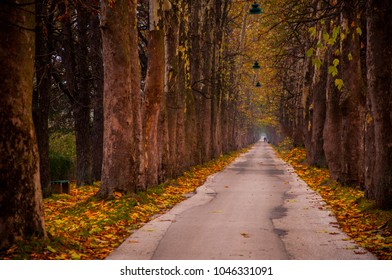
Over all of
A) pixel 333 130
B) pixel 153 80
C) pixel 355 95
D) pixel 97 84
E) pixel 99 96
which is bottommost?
pixel 333 130

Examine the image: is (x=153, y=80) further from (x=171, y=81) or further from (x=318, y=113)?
(x=318, y=113)

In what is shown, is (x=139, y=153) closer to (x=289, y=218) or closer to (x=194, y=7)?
(x=289, y=218)

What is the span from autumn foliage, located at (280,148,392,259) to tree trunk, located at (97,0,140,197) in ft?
17.5

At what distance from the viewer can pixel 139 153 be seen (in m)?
14.9

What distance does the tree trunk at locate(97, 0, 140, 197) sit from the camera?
13258mm

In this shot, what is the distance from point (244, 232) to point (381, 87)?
4233 mm

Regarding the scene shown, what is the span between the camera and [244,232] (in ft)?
31.3

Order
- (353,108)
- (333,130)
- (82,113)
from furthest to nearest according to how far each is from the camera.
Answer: (333,130) → (82,113) → (353,108)

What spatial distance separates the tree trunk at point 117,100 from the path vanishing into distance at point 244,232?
1.75 metres

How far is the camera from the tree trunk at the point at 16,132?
22.4ft

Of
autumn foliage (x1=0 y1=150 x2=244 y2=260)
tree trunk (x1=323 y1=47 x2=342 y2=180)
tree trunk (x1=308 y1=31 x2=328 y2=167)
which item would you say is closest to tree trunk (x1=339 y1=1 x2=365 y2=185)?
tree trunk (x1=323 y1=47 x2=342 y2=180)

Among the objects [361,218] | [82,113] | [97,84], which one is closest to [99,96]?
[97,84]

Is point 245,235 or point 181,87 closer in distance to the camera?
point 245,235

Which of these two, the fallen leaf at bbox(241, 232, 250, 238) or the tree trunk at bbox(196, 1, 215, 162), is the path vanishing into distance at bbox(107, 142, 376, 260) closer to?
the fallen leaf at bbox(241, 232, 250, 238)
